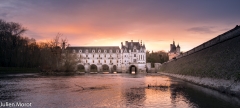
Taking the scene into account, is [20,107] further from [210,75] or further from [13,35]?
[13,35]

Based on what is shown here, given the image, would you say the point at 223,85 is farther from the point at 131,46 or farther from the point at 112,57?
the point at 112,57

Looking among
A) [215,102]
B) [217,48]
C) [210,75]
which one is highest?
[217,48]

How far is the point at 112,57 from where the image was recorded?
110125mm

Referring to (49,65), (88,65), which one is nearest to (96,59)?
(88,65)

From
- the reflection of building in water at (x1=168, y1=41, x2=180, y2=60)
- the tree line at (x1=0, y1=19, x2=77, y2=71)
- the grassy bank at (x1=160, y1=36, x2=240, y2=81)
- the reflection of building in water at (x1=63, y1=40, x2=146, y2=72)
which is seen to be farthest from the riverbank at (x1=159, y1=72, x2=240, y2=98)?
the reflection of building in water at (x1=168, y1=41, x2=180, y2=60)

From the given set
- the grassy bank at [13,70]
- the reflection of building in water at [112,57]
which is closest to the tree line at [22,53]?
the grassy bank at [13,70]

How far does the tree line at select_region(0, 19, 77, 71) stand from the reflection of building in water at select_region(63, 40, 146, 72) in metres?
32.9

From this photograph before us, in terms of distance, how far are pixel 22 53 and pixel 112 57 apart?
170 ft

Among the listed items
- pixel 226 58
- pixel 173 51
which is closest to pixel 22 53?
pixel 226 58

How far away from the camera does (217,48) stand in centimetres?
2386

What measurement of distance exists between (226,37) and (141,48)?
81.5 meters

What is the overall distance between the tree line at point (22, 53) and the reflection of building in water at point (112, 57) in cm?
3292

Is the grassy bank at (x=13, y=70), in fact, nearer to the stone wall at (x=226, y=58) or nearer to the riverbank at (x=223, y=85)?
the stone wall at (x=226, y=58)

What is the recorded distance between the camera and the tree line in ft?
199
